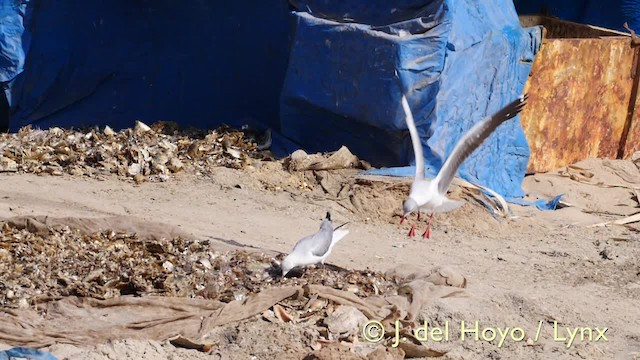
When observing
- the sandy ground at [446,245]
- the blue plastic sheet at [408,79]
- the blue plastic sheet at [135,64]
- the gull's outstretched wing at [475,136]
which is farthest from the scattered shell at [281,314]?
the blue plastic sheet at [135,64]

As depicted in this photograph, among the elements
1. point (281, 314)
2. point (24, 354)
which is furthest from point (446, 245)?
point (24, 354)

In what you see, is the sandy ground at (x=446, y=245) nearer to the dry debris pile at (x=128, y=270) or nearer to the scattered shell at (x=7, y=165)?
the scattered shell at (x=7, y=165)

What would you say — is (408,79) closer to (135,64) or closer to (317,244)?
(317,244)

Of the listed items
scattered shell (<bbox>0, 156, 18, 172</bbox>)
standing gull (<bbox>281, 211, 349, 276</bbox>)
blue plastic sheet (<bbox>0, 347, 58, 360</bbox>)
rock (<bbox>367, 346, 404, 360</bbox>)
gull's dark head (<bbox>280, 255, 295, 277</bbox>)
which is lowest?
scattered shell (<bbox>0, 156, 18, 172</bbox>)

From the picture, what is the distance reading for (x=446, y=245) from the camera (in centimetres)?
742

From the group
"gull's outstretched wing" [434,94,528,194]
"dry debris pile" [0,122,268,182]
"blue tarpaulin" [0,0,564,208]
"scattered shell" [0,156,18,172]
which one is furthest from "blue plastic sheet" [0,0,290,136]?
"gull's outstretched wing" [434,94,528,194]

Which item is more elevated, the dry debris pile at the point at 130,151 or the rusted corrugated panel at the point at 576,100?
the rusted corrugated panel at the point at 576,100

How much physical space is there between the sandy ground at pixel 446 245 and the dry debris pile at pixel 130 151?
0.65ft

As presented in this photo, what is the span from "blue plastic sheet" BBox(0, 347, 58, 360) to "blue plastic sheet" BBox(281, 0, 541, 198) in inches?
168

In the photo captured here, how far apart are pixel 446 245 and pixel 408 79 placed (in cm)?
157

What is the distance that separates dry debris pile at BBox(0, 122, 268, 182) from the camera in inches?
333

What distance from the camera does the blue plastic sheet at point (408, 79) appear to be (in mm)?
8227

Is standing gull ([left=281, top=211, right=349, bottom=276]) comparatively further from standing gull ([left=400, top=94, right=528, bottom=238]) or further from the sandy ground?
standing gull ([left=400, top=94, right=528, bottom=238])

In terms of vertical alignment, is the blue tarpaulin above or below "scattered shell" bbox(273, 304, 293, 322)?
above
